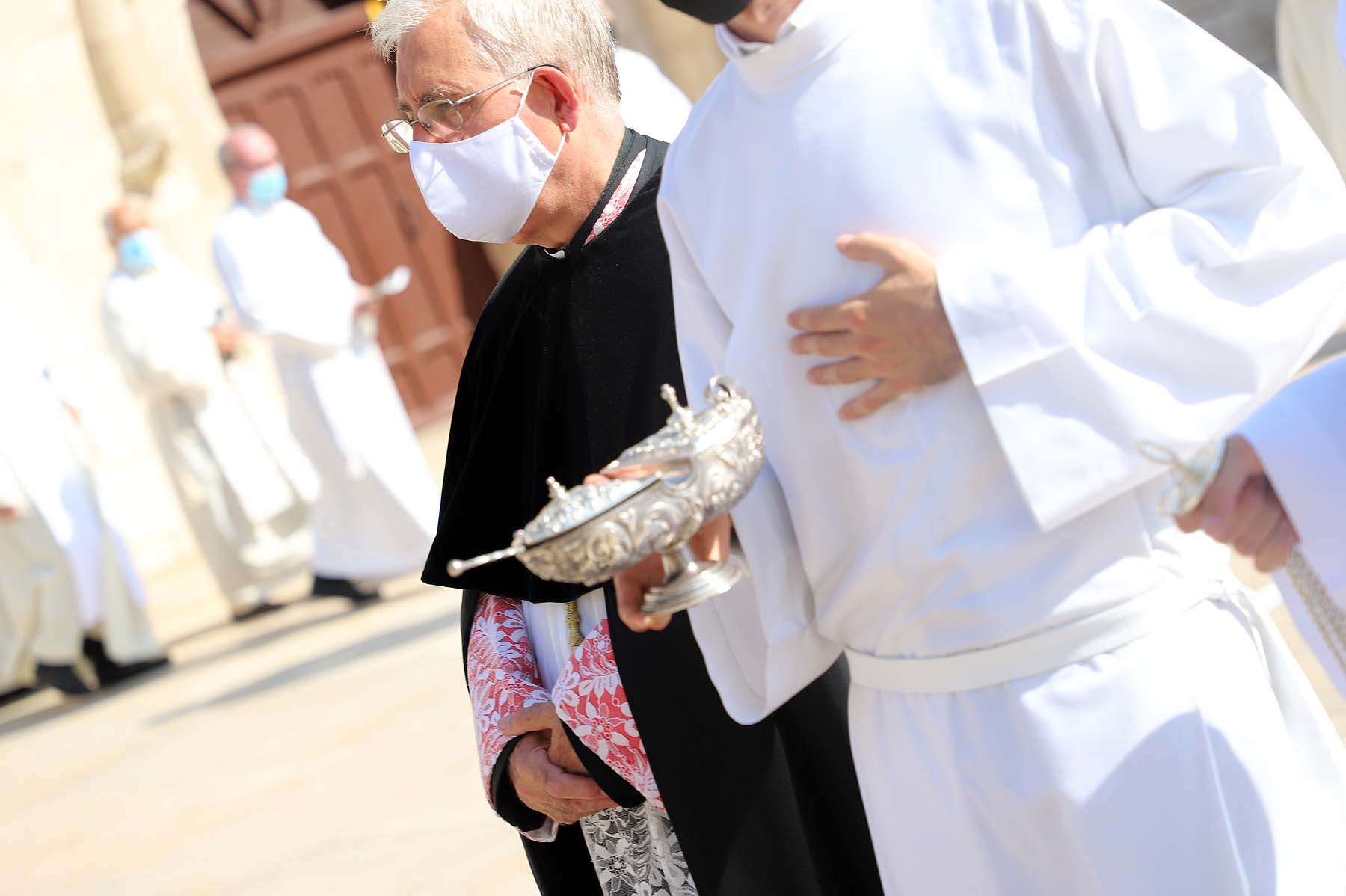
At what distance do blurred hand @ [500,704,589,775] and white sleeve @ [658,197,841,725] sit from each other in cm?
37

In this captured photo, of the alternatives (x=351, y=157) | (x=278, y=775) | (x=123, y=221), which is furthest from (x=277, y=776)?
(x=351, y=157)

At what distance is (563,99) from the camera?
7.51 ft

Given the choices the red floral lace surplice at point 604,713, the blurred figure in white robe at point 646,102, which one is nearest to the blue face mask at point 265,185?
the blurred figure in white robe at point 646,102

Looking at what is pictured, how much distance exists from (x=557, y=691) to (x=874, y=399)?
2.62 ft

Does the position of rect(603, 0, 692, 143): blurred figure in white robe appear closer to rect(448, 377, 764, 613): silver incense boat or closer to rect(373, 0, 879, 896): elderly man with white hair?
rect(373, 0, 879, 896): elderly man with white hair

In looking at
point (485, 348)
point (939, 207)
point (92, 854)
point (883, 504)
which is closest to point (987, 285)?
point (939, 207)

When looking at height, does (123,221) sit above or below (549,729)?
above

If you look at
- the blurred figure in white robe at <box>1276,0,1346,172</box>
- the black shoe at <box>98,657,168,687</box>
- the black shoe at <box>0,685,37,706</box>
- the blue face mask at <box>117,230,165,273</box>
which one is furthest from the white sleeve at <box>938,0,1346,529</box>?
the black shoe at <box>0,685,37,706</box>

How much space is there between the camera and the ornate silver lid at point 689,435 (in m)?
1.58

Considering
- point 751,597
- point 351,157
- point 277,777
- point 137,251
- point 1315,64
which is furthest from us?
point 351,157

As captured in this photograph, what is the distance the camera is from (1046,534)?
1691 millimetres

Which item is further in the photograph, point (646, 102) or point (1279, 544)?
point (646, 102)

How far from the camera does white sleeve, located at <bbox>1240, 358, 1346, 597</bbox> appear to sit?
4.53 feet

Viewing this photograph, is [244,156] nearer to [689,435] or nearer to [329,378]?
[329,378]
